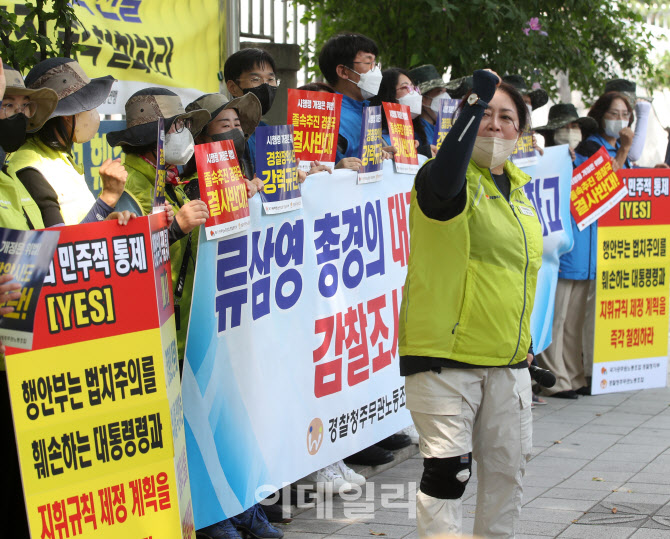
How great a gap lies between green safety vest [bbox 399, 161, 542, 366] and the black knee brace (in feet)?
1.24

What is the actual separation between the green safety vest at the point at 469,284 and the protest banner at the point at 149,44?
10.7 feet

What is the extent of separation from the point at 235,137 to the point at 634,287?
4.57 metres

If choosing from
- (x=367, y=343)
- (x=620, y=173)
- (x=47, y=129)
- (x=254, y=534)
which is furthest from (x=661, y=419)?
(x=47, y=129)

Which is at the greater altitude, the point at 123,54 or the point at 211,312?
the point at 123,54

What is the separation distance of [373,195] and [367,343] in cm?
83

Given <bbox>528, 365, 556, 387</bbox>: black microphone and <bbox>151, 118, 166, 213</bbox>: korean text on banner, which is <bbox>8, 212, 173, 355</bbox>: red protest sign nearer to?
<bbox>151, 118, 166, 213</bbox>: korean text on banner

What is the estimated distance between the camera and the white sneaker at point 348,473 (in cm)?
547

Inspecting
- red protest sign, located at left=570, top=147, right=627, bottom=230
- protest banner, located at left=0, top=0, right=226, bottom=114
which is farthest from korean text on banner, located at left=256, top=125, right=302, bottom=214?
red protest sign, located at left=570, top=147, right=627, bottom=230

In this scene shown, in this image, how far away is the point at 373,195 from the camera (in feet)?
18.6

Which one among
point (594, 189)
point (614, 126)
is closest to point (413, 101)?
point (594, 189)

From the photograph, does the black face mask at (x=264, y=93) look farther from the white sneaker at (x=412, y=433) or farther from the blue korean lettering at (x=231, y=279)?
the white sneaker at (x=412, y=433)

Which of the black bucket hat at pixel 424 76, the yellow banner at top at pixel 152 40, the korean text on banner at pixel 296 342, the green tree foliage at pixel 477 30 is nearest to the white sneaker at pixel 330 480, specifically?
the korean text on banner at pixel 296 342

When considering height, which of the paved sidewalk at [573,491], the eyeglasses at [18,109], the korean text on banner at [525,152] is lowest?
the paved sidewalk at [573,491]

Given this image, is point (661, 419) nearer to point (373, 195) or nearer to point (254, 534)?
point (373, 195)
